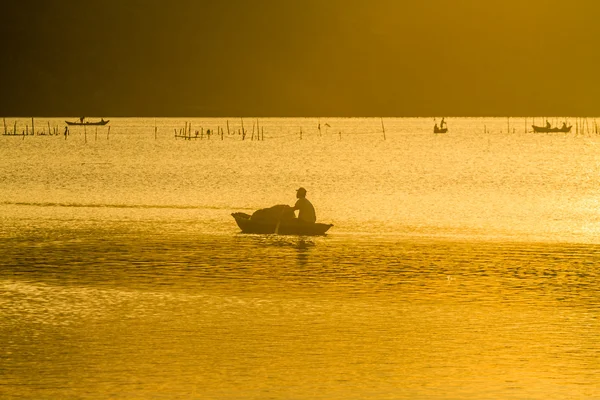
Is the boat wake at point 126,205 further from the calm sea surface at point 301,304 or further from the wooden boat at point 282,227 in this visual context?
the wooden boat at point 282,227

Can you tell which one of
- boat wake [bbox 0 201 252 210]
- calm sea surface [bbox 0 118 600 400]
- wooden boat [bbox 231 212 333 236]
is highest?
boat wake [bbox 0 201 252 210]

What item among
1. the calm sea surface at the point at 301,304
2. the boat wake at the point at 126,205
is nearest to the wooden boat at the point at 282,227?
the calm sea surface at the point at 301,304

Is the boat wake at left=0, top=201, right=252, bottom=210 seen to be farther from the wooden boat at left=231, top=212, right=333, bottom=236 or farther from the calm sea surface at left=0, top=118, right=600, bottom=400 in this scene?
the wooden boat at left=231, top=212, right=333, bottom=236

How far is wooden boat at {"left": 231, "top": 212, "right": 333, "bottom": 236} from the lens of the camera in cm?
3584

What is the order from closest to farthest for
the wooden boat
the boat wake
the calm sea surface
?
1. the calm sea surface
2. the wooden boat
3. the boat wake

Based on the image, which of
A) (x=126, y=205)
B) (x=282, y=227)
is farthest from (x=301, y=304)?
(x=126, y=205)

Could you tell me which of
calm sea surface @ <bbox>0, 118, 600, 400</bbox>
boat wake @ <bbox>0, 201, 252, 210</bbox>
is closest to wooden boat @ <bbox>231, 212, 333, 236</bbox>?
calm sea surface @ <bbox>0, 118, 600, 400</bbox>

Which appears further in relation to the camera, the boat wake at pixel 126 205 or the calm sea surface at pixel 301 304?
the boat wake at pixel 126 205

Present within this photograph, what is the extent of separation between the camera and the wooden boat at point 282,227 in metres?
35.8

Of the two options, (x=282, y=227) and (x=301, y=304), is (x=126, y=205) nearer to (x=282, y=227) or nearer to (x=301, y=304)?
(x=282, y=227)

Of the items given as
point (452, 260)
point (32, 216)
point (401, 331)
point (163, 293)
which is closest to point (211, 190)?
point (32, 216)

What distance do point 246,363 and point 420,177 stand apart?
69.3m

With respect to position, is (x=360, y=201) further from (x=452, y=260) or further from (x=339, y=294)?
(x=339, y=294)

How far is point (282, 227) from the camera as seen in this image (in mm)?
36188
